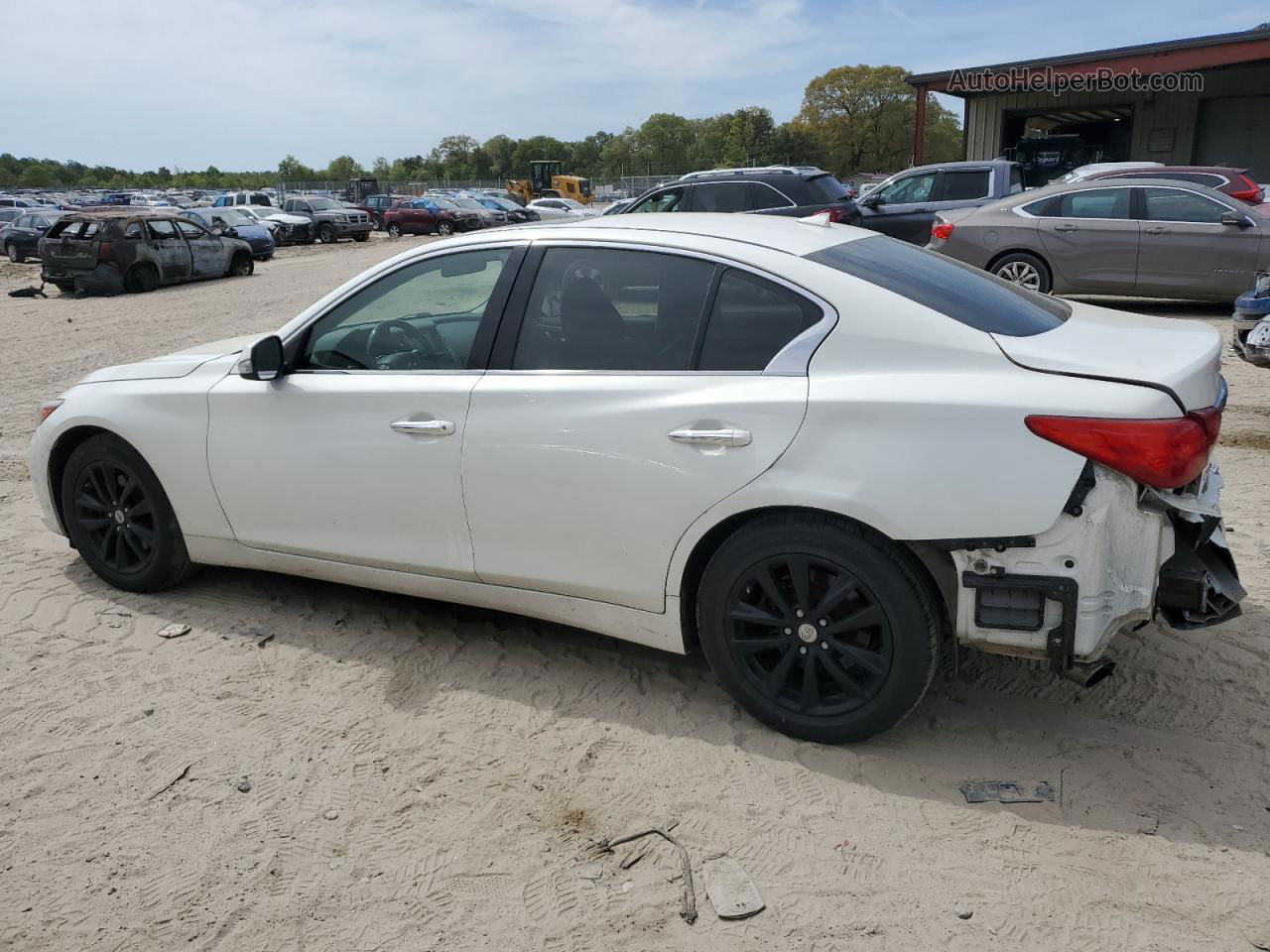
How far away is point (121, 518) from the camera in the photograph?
4762 millimetres

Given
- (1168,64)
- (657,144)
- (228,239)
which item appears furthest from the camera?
(657,144)

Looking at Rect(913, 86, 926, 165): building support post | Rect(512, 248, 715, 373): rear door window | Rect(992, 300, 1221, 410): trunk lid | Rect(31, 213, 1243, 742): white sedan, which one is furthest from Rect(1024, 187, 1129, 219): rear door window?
Rect(913, 86, 926, 165): building support post

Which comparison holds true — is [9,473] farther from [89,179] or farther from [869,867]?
[89,179]

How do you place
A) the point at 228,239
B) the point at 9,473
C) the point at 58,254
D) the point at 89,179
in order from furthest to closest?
the point at 89,179 < the point at 228,239 < the point at 58,254 < the point at 9,473

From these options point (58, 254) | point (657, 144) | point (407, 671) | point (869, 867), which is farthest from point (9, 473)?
point (657, 144)

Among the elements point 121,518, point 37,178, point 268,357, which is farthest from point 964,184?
point 37,178

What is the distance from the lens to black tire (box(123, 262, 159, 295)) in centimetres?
1981

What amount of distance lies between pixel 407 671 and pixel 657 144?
116777 mm

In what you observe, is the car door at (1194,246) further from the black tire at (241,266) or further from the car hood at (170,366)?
the black tire at (241,266)

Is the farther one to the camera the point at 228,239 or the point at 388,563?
the point at 228,239

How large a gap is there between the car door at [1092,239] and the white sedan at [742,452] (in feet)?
29.6

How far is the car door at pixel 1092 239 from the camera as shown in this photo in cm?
1198

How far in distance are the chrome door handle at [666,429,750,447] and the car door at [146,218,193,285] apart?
1961 cm

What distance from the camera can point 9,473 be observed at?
714cm
